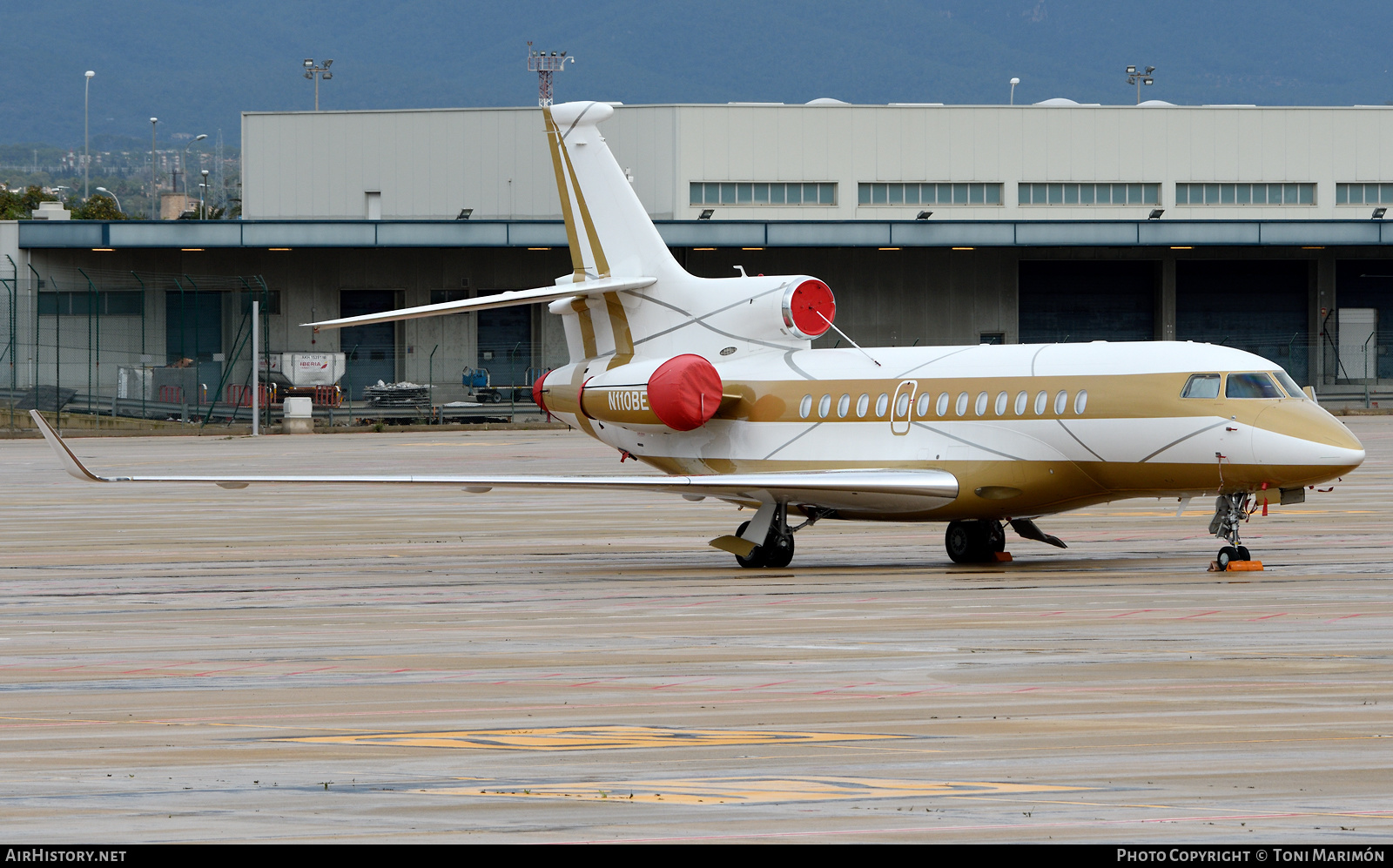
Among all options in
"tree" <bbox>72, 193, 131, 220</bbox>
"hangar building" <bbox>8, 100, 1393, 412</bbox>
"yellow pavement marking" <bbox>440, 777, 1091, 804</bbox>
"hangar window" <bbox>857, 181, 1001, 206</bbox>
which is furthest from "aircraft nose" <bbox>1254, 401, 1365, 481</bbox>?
"tree" <bbox>72, 193, 131, 220</bbox>

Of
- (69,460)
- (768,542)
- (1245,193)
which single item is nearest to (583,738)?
(768,542)

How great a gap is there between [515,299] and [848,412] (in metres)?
5.15

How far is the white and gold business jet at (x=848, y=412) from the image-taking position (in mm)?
21500

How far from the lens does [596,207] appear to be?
26.9 m

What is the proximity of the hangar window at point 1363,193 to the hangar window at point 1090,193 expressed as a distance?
8.80m

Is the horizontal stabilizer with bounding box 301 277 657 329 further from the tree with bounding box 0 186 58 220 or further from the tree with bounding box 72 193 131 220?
the tree with bounding box 72 193 131 220

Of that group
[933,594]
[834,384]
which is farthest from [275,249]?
[933,594]

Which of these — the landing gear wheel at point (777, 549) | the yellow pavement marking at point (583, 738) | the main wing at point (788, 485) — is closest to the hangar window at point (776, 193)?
the landing gear wheel at point (777, 549)

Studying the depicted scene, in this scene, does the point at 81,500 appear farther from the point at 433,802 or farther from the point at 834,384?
the point at 433,802

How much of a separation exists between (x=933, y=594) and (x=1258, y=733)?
8636mm

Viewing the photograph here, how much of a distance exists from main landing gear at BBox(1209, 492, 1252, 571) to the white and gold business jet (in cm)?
4

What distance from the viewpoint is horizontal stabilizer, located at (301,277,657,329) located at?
2311cm

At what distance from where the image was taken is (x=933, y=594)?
20.2 meters

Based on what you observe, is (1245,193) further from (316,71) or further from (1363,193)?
(316,71)
